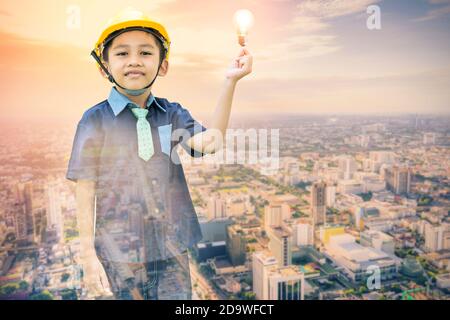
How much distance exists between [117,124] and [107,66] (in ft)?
0.86

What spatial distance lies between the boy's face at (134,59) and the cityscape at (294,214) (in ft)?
1.81

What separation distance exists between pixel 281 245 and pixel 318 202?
1.05 ft

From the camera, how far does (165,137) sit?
6.18ft

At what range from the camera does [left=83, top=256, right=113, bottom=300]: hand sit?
2020mm

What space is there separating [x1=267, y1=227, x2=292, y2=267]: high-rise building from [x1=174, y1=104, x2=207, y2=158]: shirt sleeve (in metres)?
0.68

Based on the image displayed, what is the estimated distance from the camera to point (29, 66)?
211 centimetres

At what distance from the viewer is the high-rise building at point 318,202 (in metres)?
2.25

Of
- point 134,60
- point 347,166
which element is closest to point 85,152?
point 134,60

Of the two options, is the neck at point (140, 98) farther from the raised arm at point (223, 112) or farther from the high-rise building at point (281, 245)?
the high-rise building at point (281, 245)

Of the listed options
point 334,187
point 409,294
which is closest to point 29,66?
point 334,187

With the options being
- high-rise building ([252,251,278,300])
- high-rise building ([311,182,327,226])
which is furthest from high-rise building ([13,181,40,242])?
high-rise building ([311,182,327,226])

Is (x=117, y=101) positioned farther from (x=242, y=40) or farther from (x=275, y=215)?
(x=275, y=215)

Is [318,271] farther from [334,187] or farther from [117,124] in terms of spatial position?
[117,124]

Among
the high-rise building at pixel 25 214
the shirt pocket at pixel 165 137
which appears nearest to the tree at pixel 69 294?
the high-rise building at pixel 25 214
